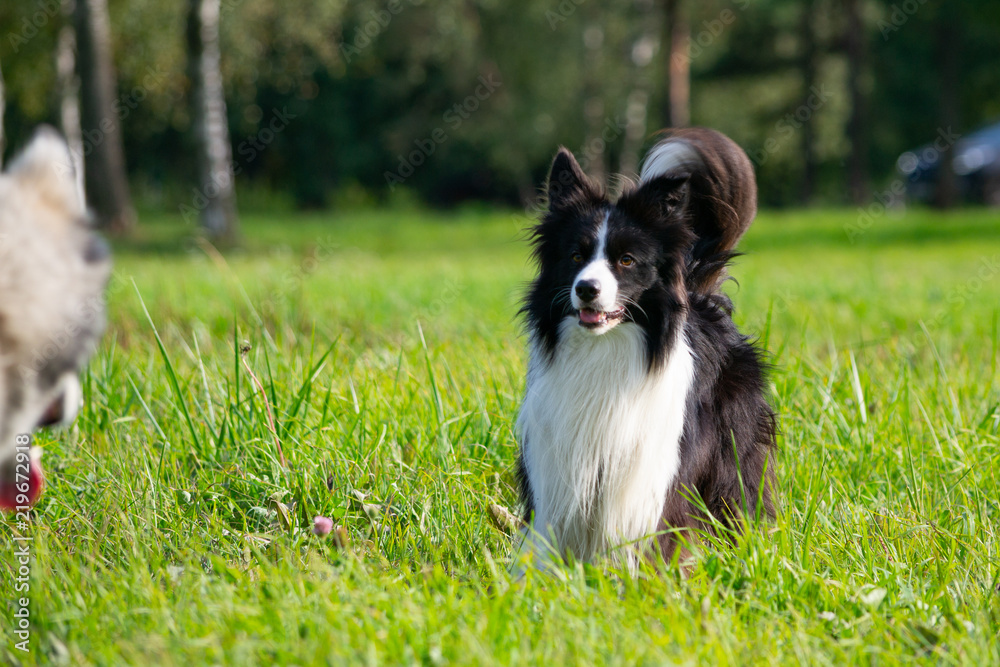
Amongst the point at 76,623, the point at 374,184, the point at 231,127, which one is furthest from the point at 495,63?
the point at 76,623

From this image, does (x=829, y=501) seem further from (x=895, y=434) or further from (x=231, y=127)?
(x=231, y=127)

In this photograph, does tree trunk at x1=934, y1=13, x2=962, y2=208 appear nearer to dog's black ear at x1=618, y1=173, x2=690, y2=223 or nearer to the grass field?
the grass field

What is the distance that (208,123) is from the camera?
→ 12727 millimetres

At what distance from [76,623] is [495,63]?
23.2m

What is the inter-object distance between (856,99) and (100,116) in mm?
16644

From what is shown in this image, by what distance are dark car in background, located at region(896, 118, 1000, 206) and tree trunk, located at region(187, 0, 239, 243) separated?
1752 centimetres

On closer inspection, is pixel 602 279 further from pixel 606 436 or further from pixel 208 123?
pixel 208 123

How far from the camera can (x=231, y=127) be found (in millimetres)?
26328

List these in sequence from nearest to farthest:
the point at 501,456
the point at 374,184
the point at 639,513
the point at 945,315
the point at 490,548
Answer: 1. the point at 639,513
2. the point at 490,548
3. the point at 501,456
4. the point at 945,315
5. the point at 374,184
